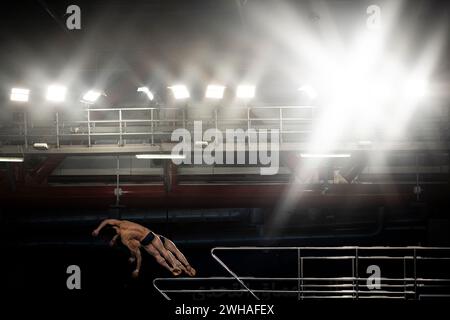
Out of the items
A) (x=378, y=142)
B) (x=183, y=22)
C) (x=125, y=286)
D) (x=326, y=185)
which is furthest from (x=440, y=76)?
(x=125, y=286)

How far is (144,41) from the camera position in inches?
357

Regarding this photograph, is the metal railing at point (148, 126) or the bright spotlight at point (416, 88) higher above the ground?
the bright spotlight at point (416, 88)

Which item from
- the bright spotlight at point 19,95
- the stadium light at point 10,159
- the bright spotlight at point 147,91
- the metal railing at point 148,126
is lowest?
the stadium light at point 10,159

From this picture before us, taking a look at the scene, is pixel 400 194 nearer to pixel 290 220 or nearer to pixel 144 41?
pixel 290 220

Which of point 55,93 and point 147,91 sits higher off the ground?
point 147,91

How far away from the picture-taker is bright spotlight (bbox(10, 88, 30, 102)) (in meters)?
7.46

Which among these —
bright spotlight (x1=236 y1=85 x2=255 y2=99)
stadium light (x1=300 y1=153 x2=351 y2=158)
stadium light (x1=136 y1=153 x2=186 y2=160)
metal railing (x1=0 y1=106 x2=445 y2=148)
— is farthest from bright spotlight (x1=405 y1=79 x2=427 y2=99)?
stadium light (x1=136 y1=153 x2=186 y2=160)

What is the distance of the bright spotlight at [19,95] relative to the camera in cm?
746

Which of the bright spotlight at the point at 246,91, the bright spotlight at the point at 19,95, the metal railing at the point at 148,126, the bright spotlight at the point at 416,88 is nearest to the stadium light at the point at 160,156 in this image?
the metal railing at the point at 148,126

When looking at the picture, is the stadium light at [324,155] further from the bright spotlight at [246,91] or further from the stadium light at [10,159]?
the stadium light at [10,159]

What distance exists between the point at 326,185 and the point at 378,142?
4.40 feet

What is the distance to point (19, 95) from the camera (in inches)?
294

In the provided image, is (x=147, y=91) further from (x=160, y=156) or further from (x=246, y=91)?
(x=160, y=156)

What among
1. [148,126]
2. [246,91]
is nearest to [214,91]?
[246,91]
